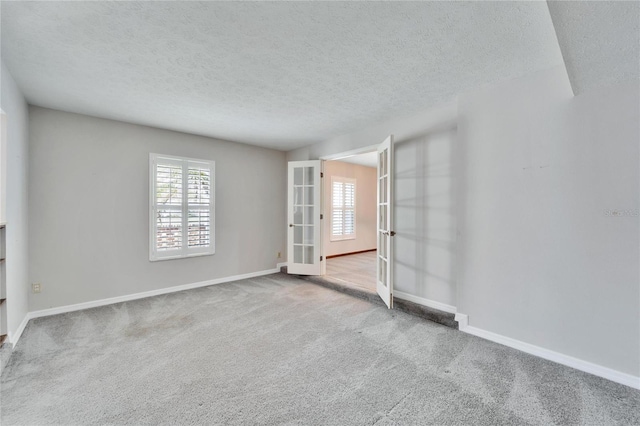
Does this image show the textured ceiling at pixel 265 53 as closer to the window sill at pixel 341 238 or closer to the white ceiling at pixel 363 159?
the white ceiling at pixel 363 159

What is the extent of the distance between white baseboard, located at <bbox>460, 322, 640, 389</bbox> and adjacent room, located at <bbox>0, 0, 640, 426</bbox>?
1 cm

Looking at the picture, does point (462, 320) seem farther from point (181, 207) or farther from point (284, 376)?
point (181, 207)

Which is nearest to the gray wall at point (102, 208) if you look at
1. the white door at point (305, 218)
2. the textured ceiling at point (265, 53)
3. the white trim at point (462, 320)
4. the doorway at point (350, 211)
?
the textured ceiling at point (265, 53)

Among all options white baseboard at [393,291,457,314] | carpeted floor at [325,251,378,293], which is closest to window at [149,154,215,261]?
carpeted floor at [325,251,378,293]

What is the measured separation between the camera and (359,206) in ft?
25.5

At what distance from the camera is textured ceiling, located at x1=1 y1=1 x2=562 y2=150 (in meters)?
1.73

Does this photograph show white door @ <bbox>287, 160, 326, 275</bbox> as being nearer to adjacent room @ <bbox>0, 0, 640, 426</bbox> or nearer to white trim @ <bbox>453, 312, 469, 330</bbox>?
adjacent room @ <bbox>0, 0, 640, 426</bbox>

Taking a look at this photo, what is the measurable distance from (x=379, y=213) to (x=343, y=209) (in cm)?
347

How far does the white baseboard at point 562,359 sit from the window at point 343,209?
4514mm

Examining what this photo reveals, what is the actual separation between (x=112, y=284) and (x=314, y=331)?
284 centimetres

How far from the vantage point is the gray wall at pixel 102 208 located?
330 centimetres

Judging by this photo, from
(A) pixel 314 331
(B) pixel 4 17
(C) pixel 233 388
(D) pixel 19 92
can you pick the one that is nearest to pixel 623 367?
(A) pixel 314 331

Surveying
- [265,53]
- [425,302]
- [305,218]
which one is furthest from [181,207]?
[425,302]

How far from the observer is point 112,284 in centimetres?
374
